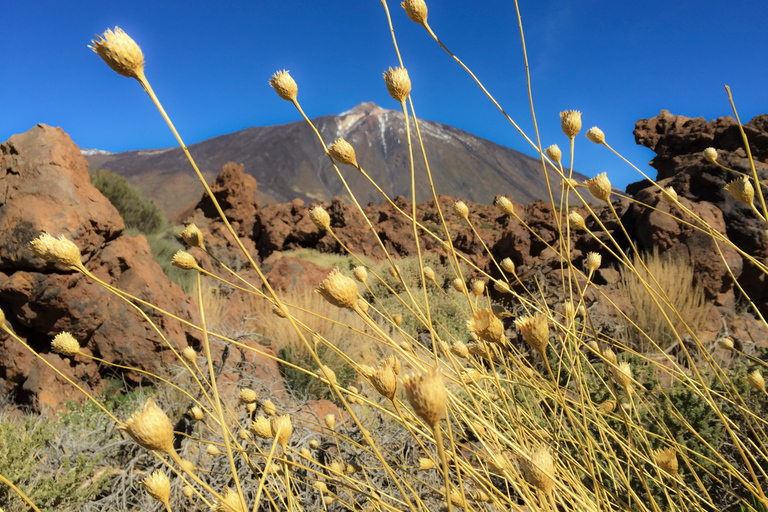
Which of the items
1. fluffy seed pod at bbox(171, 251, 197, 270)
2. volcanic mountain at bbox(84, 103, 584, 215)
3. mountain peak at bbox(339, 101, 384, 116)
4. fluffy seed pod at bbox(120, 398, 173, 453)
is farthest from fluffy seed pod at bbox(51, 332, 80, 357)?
mountain peak at bbox(339, 101, 384, 116)

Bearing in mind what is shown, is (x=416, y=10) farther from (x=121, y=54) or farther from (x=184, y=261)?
(x=184, y=261)

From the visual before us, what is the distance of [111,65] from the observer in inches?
25.6

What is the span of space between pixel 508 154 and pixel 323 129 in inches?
1794

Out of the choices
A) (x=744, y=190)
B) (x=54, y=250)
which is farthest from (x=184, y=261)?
(x=744, y=190)

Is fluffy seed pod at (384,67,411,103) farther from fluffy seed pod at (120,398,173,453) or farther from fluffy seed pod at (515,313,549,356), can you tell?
Answer: fluffy seed pod at (120,398,173,453)

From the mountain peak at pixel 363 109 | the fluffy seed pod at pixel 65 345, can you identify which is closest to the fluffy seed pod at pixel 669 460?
the fluffy seed pod at pixel 65 345

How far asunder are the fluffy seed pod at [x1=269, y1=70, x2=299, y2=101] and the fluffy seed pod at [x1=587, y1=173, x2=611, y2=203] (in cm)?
82

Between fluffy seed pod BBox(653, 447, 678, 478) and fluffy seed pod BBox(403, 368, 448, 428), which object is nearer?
fluffy seed pod BBox(403, 368, 448, 428)

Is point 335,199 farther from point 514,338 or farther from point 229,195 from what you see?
point 514,338

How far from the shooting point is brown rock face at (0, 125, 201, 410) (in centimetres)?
281

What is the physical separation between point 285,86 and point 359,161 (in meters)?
82.0

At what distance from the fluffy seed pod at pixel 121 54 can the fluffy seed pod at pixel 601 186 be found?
107 cm

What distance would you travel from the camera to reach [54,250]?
842 mm

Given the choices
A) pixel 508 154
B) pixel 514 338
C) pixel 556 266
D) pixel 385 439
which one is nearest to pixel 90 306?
pixel 385 439
